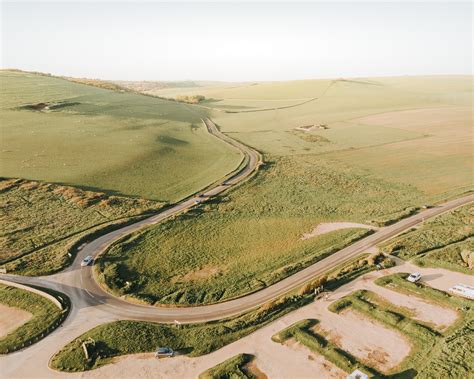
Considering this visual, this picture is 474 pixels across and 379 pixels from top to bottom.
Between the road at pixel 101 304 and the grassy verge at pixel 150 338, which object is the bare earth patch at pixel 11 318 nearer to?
the road at pixel 101 304

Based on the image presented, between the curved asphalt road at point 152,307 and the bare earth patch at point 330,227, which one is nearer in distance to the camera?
the curved asphalt road at point 152,307

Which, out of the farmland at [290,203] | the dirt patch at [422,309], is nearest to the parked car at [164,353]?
the farmland at [290,203]

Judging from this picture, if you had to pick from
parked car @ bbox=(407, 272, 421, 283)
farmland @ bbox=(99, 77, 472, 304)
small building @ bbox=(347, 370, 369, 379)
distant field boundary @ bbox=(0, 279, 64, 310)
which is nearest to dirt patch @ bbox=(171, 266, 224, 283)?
farmland @ bbox=(99, 77, 472, 304)

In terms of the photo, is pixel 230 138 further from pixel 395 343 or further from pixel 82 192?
pixel 395 343

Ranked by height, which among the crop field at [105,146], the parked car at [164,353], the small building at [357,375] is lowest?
the parked car at [164,353]

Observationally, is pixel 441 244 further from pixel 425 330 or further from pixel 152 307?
pixel 152 307

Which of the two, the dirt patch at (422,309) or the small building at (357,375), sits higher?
the dirt patch at (422,309)

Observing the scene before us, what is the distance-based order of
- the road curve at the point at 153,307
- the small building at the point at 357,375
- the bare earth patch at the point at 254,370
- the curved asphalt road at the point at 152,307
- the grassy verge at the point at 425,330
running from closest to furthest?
the small building at the point at 357,375 < the bare earth patch at the point at 254,370 < the grassy verge at the point at 425,330 < the road curve at the point at 153,307 < the curved asphalt road at the point at 152,307
